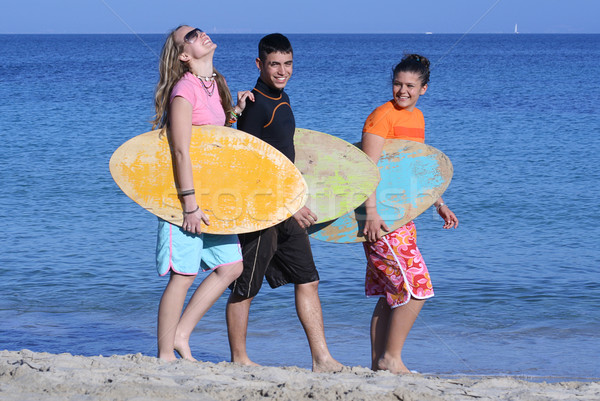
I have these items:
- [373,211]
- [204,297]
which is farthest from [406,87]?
[204,297]

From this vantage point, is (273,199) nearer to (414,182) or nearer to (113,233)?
(414,182)

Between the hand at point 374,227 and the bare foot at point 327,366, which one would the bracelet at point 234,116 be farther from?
the bare foot at point 327,366

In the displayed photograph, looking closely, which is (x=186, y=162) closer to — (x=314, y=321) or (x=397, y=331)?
(x=314, y=321)

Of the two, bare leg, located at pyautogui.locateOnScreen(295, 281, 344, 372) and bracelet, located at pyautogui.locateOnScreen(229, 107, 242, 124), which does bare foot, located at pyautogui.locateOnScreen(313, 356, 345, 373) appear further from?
bracelet, located at pyautogui.locateOnScreen(229, 107, 242, 124)

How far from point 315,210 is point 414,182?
22.0 inches

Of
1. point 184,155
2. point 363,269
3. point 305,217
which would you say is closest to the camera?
point 184,155

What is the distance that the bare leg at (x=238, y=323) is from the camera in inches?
145

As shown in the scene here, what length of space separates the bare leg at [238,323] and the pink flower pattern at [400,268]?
0.70 metres

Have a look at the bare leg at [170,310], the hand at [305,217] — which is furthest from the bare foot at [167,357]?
the hand at [305,217]

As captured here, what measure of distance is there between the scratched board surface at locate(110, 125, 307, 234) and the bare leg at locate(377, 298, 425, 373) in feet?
2.48

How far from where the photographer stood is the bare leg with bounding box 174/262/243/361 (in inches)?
137

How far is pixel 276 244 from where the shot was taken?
11.8 feet

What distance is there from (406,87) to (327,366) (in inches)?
58.4

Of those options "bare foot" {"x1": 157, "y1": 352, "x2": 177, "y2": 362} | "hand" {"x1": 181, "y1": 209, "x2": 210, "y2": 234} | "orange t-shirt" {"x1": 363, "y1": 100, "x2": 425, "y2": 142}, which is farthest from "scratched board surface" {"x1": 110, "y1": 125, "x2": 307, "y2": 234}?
"bare foot" {"x1": 157, "y1": 352, "x2": 177, "y2": 362}
